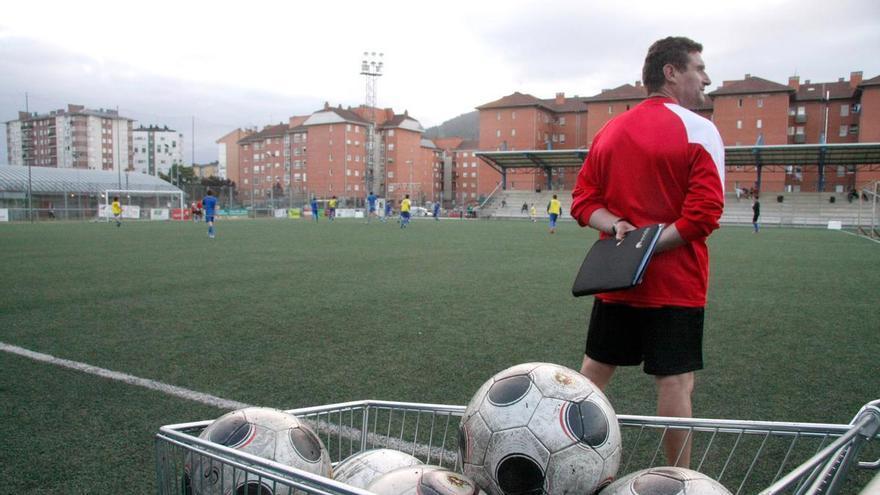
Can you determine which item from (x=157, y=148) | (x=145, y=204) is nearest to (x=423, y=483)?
(x=145, y=204)

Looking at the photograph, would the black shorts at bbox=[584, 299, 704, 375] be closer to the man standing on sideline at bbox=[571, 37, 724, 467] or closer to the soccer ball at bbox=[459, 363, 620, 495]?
the man standing on sideline at bbox=[571, 37, 724, 467]

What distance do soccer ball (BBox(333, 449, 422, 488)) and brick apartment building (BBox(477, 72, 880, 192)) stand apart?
61901 mm

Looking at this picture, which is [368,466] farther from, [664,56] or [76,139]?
[76,139]

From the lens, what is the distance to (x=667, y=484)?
1573 millimetres

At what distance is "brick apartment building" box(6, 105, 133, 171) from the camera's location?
4628 inches

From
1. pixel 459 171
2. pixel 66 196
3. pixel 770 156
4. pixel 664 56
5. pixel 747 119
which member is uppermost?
pixel 747 119

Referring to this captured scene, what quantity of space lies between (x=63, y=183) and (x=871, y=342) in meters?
58.8

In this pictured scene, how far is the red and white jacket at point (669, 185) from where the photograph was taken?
235cm

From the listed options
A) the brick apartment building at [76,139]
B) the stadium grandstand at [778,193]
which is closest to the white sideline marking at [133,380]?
the stadium grandstand at [778,193]

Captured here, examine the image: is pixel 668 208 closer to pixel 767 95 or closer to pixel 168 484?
pixel 168 484

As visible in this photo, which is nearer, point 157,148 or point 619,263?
point 619,263

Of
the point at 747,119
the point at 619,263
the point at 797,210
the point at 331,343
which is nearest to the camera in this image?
the point at 619,263

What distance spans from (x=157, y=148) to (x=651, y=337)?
493 ft

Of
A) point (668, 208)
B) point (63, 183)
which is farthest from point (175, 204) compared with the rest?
point (668, 208)
